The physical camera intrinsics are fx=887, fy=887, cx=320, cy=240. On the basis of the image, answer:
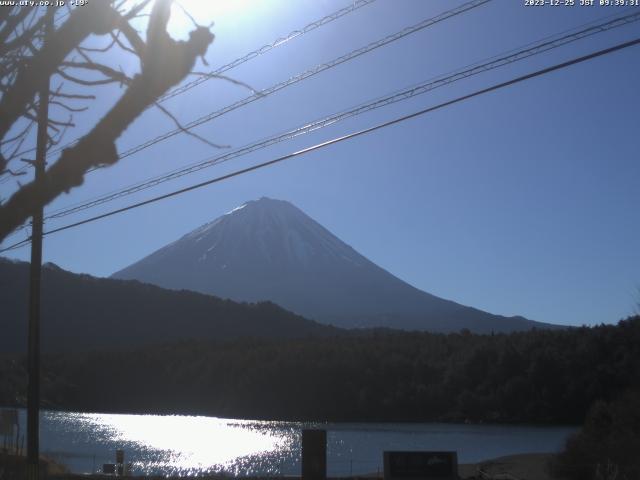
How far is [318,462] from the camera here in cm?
1997

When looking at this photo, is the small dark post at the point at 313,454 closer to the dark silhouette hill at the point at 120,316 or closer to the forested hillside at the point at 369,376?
the forested hillside at the point at 369,376

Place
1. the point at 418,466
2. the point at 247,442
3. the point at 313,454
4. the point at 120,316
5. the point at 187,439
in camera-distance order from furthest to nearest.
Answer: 1. the point at 120,316
2. the point at 187,439
3. the point at 247,442
4. the point at 313,454
5. the point at 418,466

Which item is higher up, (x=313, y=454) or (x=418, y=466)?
(x=313, y=454)

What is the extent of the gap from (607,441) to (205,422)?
4530 centimetres

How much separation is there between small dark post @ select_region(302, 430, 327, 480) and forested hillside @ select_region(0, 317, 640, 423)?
38845mm

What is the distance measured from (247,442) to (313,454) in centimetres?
3373

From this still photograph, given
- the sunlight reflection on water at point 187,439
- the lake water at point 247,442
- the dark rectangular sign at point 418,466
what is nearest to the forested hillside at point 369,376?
the lake water at point 247,442

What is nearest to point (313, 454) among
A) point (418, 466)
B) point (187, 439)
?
point (418, 466)

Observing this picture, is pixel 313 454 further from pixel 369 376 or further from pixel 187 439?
pixel 369 376

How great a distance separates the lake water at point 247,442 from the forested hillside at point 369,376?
8.07 ft

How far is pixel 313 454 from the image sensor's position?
19875mm

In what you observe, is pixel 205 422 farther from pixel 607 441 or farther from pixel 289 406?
pixel 607 441

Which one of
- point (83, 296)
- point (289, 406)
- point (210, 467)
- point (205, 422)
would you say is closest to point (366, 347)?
point (289, 406)

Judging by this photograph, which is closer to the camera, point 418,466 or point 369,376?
point 418,466
